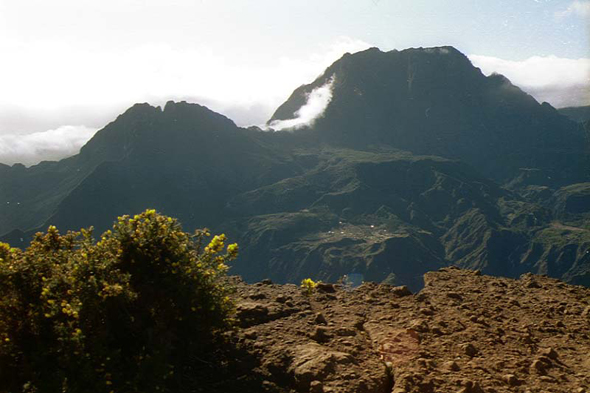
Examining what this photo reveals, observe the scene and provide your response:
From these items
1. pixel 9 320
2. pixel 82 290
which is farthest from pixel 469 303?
pixel 9 320

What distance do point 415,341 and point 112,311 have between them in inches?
260

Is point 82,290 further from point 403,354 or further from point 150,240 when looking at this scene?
point 403,354

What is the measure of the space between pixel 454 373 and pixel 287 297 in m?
6.50

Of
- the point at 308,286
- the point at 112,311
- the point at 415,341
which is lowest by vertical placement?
the point at 415,341

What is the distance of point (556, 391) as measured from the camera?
9406mm

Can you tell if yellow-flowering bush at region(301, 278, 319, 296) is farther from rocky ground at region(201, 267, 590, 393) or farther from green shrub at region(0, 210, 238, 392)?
green shrub at region(0, 210, 238, 392)

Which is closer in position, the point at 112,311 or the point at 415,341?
the point at 112,311

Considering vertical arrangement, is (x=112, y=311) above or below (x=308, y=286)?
above

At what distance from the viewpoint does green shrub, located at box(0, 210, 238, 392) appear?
8.23 metres

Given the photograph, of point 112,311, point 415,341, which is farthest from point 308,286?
point 112,311

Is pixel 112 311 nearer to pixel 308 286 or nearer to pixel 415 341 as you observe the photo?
pixel 415 341

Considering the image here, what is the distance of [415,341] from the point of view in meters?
11.3

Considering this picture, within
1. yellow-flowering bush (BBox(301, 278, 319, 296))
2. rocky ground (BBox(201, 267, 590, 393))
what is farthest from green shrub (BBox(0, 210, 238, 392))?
yellow-flowering bush (BBox(301, 278, 319, 296))

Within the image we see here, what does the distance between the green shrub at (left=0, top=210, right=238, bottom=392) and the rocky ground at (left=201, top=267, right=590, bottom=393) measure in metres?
1.70
